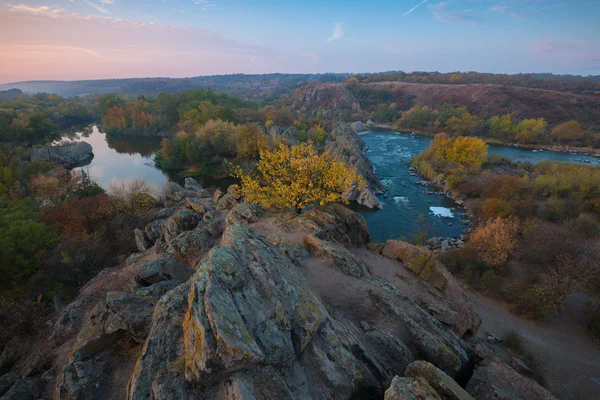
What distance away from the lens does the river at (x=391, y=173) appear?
40.9 m

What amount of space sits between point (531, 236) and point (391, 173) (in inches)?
1387

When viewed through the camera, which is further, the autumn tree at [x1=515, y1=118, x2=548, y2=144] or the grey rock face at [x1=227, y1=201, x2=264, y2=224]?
the autumn tree at [x1=515, y1=118, x2=548, y2=144]

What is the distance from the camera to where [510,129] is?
9475cm

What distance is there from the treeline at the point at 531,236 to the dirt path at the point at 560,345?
1.22 m

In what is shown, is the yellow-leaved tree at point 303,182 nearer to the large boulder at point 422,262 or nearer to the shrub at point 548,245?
the large boulder at point 422,262

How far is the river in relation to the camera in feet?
134

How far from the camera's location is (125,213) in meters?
31.8

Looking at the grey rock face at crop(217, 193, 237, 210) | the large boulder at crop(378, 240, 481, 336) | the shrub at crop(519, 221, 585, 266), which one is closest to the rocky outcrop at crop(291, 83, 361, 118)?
the grey rock face at crop(217, 193, 237, 210)

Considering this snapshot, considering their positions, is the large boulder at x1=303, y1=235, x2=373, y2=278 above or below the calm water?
above

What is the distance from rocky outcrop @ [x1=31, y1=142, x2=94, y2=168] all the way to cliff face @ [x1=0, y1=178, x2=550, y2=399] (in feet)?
211

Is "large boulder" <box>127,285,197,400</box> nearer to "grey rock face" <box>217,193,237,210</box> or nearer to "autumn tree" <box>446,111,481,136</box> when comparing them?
"grey rock face" <box>217,193,237,210</box>

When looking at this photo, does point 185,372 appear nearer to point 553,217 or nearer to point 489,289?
point 489,289

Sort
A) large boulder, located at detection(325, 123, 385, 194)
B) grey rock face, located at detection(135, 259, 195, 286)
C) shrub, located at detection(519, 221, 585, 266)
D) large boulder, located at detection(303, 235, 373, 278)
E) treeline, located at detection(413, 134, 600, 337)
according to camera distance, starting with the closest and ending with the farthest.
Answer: grey rock face, located at detection(135, 259, 195, 286) < large boulder, located at detection(303, 235, 373, 278) < treeline, located at detection(413, 134, 600, 337) < shrub, located at detection(519, 221, 585, 266) < large boulder, located at detection(325, 123, 385, 194)

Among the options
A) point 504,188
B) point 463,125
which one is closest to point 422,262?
point 504,188
